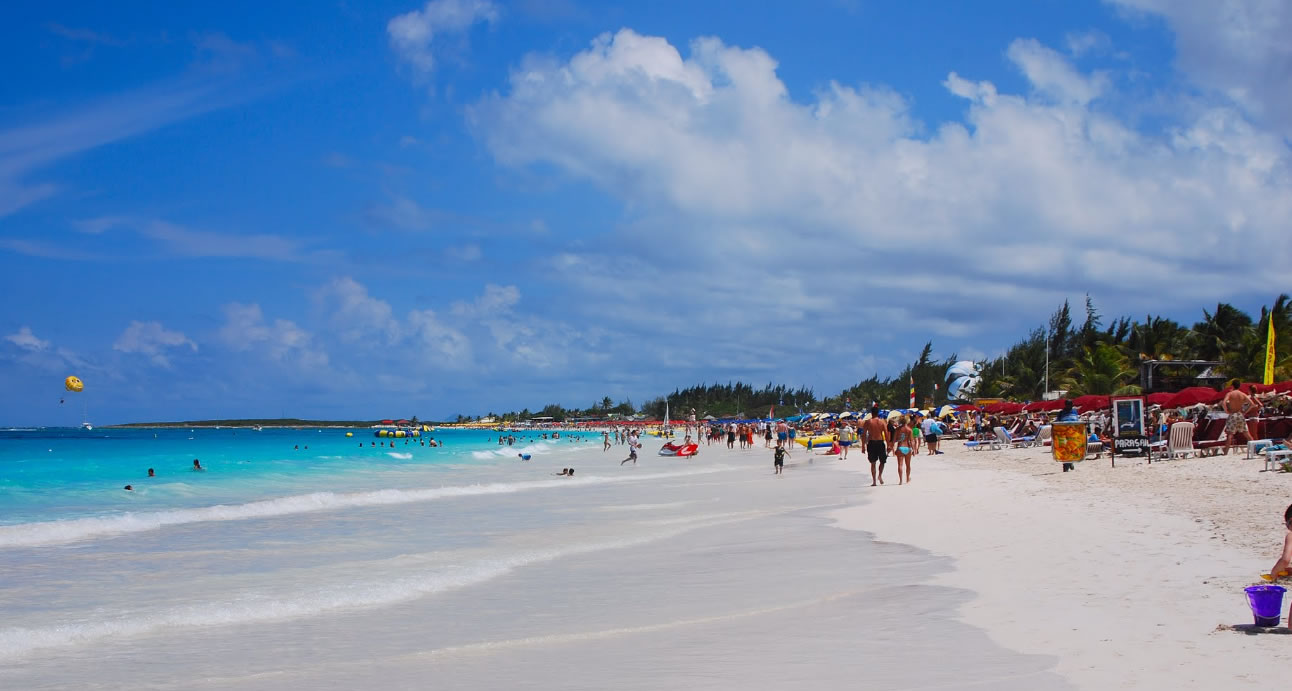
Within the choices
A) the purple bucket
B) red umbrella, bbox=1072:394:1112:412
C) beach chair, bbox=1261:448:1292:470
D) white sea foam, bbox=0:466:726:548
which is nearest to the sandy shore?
the purple bucket

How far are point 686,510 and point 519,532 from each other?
378cm

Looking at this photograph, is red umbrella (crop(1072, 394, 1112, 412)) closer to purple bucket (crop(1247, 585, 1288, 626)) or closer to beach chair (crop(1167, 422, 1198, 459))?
beach chair (crop(1167, 422, 1198, 459))

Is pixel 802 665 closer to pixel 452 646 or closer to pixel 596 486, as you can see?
pixel 452 646

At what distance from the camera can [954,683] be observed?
181 inches

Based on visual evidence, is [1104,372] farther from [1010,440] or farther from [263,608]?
[263,608]

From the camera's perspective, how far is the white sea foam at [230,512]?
1396 centimetres

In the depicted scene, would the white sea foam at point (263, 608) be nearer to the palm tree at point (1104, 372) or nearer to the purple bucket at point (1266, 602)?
the purple bucket at point (1266, 602)

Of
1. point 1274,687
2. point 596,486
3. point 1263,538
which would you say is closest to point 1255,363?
point 596,486

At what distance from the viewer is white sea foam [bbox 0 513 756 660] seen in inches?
266

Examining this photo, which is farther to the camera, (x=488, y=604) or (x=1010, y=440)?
(x=1010, y=440)

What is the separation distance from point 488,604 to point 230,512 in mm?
11961

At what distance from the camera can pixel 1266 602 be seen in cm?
491

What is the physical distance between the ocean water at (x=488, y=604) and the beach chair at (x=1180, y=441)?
7.60 metres

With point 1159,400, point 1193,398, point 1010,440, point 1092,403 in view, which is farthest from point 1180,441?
point 1010,440
